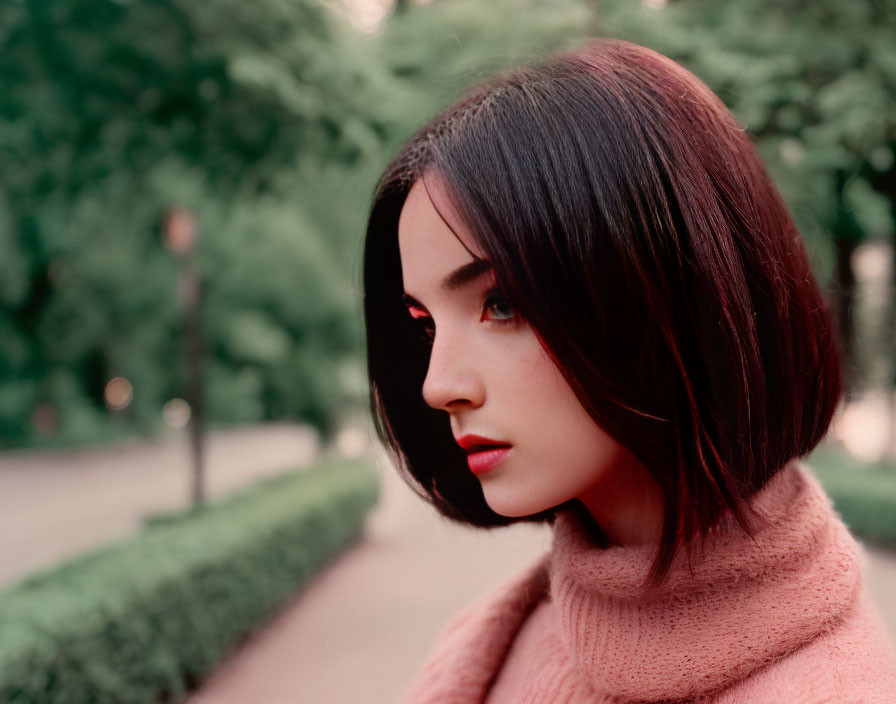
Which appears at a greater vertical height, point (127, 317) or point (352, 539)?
point (127, 317)

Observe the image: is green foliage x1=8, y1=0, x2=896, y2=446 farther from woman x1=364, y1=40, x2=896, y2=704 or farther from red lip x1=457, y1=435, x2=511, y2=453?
red lip x1=457, y1=435, x2=511, y2=453

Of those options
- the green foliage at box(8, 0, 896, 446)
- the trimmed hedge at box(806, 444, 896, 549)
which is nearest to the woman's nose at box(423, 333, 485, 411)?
the green foliage at box(8, 0, 896, 446)

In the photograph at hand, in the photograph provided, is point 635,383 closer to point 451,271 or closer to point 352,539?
point 451,271

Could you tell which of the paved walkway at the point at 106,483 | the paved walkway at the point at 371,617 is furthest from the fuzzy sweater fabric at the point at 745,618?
the paved walkway at the point at 106,483

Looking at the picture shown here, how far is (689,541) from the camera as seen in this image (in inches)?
33.2

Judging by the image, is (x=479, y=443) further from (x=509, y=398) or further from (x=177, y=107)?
(x=177, y=107)

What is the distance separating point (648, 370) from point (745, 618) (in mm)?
273

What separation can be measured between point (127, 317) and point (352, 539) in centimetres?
974

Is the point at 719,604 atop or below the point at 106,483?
atop

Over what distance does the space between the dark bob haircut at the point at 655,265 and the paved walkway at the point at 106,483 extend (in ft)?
24.2

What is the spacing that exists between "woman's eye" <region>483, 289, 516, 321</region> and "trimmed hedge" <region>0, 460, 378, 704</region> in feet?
9.82

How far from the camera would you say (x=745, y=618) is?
0.81 meters

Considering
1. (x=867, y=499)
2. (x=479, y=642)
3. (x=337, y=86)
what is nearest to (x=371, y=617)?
(x=337, y=86)

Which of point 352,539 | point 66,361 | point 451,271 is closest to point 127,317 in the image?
point 66,361
